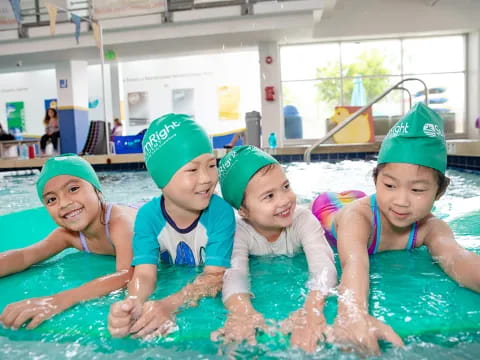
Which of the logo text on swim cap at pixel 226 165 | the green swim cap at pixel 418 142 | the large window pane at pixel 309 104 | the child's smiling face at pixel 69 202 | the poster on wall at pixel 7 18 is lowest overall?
the child's smiling face at pixel 69 202

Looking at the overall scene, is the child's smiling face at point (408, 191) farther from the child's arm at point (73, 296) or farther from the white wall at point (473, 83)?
the white wall at point (473, 83)

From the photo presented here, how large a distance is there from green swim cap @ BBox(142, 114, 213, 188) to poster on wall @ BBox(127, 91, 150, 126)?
59.6ft

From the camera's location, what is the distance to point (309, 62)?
1586 cm

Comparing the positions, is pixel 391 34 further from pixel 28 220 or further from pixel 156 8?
pixel 28 220

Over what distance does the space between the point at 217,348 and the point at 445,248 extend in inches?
53.1

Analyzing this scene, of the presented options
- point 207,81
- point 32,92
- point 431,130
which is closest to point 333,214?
point 431,130

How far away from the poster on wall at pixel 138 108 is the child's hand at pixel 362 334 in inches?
753

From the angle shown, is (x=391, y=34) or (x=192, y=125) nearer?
(x=192, y=125)

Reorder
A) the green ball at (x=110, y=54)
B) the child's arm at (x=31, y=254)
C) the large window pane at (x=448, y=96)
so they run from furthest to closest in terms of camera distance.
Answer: the large window pane at (x=448, y=96), the green ball at (x=110, y=54), the child's arm at (x=31, y=254)

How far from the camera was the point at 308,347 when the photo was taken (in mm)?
1463

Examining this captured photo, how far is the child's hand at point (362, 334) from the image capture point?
144 centimetres

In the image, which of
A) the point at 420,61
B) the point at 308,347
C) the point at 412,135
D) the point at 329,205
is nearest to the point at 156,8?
the point at 420,61

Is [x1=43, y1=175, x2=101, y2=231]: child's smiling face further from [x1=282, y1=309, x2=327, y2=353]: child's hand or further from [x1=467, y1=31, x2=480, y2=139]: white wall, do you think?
[x1=467, y1=31, x2=480, y2=139]: white wall

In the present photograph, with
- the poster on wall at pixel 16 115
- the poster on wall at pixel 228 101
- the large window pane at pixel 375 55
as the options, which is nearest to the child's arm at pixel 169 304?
the large window pane at pixel 375 55
